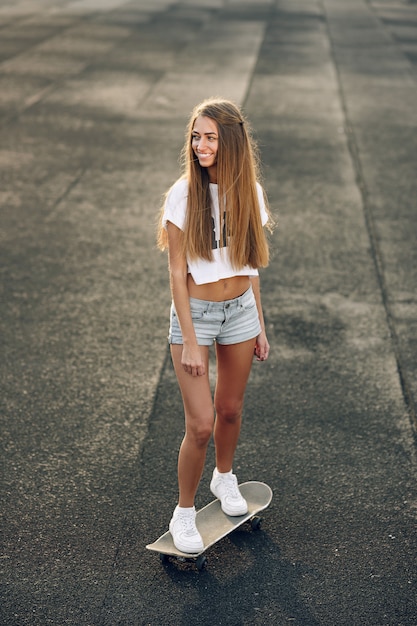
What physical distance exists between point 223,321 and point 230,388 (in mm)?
404

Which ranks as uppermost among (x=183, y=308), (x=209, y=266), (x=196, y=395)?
(x=209, y=266)

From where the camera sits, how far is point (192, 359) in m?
4.18

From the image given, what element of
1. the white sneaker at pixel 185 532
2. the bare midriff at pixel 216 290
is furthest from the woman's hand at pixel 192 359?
the white sneaker at pixel 185 532

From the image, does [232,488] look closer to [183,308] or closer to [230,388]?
[230,388]

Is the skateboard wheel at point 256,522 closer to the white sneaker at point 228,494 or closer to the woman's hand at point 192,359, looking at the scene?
the white sneaker at point 228,494

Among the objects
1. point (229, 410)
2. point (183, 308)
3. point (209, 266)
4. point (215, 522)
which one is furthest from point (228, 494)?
point (209, 266)

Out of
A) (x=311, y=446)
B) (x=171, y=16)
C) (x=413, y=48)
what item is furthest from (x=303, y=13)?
(x=311, y=446)

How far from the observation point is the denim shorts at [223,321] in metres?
4.25

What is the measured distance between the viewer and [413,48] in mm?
25625

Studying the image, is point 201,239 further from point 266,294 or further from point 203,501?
point 266,294

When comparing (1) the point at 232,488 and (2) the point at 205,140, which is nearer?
(2) the point at 205,140

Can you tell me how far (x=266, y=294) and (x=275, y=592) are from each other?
14.1ft

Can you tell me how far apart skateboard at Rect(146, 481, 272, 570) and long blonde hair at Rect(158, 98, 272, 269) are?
1.42 meters

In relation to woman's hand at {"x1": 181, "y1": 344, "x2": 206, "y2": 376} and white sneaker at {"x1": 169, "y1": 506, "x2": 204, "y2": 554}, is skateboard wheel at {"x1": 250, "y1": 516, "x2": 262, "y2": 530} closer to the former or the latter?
white sneaker at {"x1": 169, "y1": 506, "x2": 204, "y2": 554}
